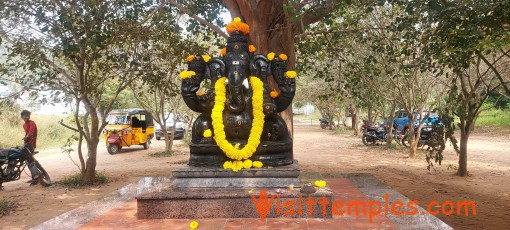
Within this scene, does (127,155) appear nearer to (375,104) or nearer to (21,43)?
(21,43)

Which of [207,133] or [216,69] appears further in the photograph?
[216,69]

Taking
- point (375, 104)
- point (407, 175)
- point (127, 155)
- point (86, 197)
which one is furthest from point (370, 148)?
point (86, 197)

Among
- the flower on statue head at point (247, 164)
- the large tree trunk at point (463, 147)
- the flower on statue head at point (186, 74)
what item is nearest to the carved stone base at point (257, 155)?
the flower on statue head at point (247, 164)

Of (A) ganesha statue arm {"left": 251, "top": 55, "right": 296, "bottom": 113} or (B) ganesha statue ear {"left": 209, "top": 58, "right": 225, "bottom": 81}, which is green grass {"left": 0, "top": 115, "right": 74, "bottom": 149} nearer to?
(B) ganesha statue ear {"left": 209, "top": 58, "right": 225, "bottom": 81}

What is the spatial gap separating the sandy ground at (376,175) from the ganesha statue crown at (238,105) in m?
3.56

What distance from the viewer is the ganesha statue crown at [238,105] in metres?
5.84

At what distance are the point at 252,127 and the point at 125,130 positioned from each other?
51.5 ft

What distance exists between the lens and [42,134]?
82.2ft

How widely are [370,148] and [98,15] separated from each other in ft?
49.9

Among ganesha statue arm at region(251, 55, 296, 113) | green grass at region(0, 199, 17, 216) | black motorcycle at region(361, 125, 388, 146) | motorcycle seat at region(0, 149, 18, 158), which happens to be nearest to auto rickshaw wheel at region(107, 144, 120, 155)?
motorcycle seat at region(0, 149, 18, 158)

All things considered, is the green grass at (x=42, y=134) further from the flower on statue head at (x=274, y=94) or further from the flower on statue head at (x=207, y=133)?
the flower on statue head at (x=274, y=94)

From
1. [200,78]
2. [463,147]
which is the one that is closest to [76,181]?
[200,78]

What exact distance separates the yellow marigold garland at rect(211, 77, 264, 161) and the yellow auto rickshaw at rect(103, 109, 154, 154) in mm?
14913

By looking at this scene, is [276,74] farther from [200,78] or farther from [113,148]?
[113,148]
